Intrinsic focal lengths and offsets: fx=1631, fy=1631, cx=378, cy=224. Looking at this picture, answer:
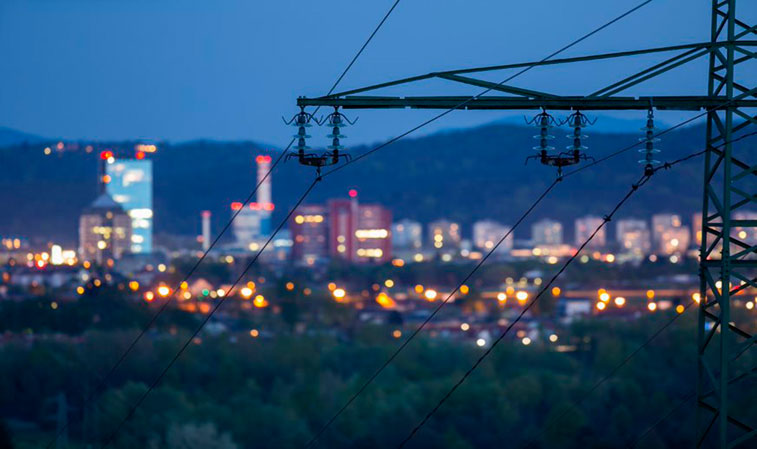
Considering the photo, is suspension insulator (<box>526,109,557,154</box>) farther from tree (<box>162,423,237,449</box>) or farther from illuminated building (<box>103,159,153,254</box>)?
illuminated building (<box>103,159,153,254</box>)

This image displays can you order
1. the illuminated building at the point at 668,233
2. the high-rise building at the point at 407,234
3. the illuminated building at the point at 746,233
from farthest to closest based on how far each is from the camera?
1. the high-rise building at the point at 407,234
2. the illuminated building at the point at 668,233
3. the illuminated building at the point at 746,233

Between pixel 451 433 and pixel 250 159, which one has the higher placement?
pixel 250 159

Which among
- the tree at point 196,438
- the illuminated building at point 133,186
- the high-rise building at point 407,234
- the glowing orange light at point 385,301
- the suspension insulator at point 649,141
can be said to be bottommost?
the tree at point 196,438

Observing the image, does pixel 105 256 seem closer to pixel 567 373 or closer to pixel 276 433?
pixel 567 373

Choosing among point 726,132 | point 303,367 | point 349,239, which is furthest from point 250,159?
point 726,132

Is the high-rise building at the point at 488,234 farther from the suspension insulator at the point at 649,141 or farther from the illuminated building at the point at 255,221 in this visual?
the suspension insulator at the point at 649,141

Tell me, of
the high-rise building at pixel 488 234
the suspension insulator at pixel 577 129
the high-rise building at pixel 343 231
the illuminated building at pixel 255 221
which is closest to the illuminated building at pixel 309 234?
the high-rise building at pixel 343 231

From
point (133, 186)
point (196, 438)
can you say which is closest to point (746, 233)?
point (196, 438)
